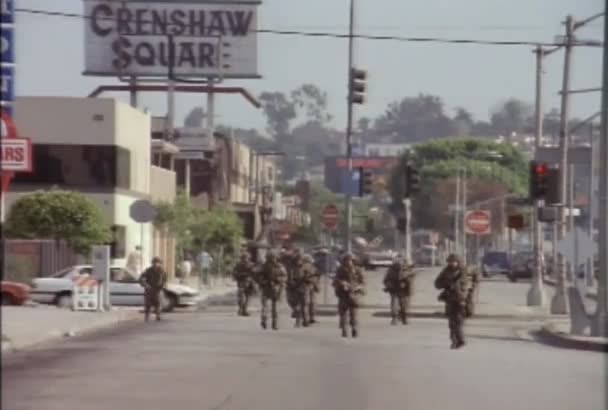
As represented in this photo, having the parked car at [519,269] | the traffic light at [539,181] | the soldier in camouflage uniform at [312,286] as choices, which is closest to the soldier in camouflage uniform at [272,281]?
the soldier in camouflage uniform at [312,286]

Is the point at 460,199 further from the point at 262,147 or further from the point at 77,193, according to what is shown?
the point at 77,193

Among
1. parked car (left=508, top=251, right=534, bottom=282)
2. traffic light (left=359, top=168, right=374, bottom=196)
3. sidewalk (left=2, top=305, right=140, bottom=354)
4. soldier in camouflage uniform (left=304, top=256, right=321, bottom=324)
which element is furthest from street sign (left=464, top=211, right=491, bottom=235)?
parked car (left=508, top=251, right=534, bottom=282)

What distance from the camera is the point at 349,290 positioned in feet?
97.9

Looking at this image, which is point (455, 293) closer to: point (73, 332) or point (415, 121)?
point (73, 332)

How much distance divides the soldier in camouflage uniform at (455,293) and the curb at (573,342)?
242 cm

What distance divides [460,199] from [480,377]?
3723cm

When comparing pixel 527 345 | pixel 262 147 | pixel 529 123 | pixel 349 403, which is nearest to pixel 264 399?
pixel 349 403

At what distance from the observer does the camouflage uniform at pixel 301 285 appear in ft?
109

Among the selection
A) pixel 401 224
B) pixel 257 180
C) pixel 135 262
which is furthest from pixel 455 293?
pixel 257 180

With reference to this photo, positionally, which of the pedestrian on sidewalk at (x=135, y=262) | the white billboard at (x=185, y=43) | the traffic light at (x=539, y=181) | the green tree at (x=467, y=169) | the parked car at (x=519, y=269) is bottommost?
the parked car at (x=519, y=269)

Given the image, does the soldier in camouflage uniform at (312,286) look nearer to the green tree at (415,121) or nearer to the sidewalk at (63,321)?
the sidewalk at (63,321)

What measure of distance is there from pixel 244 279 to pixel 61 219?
Answer: 8701 millimetres

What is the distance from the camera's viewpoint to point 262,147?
6191cm

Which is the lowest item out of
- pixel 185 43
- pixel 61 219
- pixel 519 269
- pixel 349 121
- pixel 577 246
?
pixel 519 269
